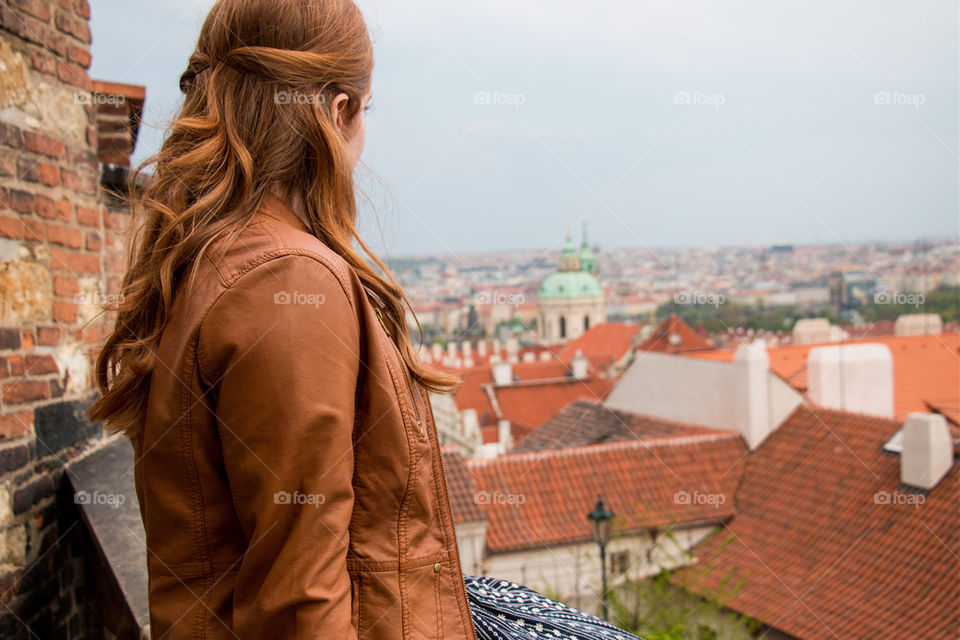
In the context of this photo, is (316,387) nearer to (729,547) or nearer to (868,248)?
(729,547)

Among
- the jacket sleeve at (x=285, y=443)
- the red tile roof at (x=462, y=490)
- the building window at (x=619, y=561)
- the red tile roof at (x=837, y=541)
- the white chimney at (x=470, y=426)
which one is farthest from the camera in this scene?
the white chimney at (x=470, y=426)

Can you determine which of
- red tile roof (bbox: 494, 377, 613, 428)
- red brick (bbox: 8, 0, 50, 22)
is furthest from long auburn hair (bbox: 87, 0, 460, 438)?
red tile roof (bbox: 494, 377, 613, 428)

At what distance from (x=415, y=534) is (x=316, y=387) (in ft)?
0.89

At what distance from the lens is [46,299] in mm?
2447

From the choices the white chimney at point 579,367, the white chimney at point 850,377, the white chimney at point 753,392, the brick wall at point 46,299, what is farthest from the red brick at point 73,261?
the white chimney at point 579,367

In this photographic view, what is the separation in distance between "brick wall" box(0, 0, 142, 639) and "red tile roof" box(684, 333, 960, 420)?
69.9 feet

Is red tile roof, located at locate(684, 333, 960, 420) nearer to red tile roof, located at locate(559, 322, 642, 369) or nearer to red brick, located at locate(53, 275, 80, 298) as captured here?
red brick, located at locate(53, 275, 80, 298)

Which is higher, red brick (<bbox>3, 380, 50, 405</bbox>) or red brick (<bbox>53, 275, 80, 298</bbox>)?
red brick (<bbox>53, 275, 80, 298</bbox>)

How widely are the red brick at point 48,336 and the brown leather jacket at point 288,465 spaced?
142cm

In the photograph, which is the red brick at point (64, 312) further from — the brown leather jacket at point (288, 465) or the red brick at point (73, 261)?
the brown leather jacket at point (288, 465)

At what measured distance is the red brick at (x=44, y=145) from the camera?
234 centimetres

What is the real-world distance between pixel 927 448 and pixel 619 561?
5.89 meters

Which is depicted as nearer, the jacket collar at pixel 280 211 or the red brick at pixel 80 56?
the jacket collar at pixel 280 211

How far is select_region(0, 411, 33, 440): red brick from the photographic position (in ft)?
7.11
